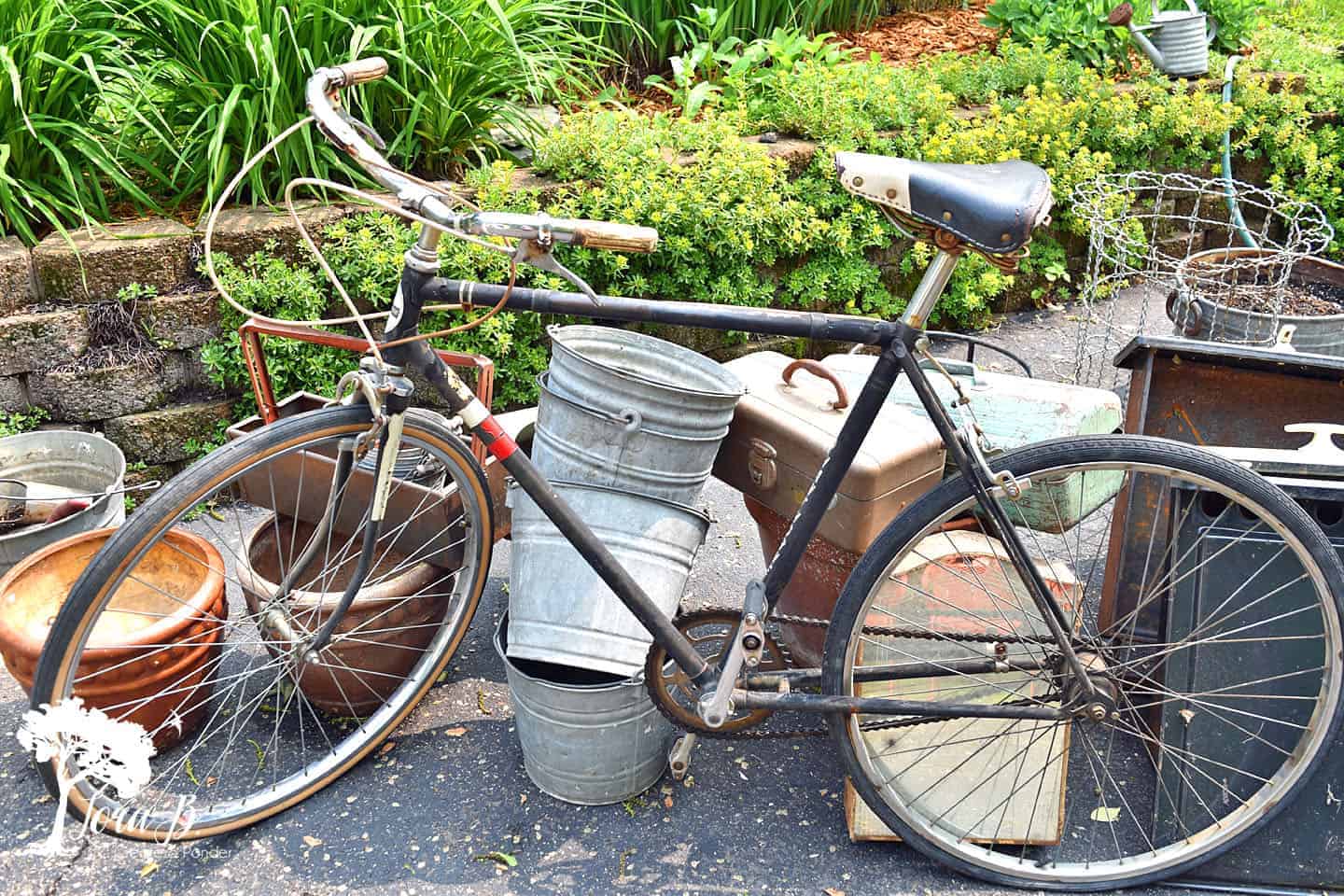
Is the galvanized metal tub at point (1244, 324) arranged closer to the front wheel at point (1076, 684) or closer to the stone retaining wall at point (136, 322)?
the front wheel at point (1076, 684)

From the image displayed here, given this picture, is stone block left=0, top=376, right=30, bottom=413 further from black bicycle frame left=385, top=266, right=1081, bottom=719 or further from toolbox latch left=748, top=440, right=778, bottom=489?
toolbox latch left=748, top=440, right=778, bottom=489

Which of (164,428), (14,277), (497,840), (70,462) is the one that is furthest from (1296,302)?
(14,277)

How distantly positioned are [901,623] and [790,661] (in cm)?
29

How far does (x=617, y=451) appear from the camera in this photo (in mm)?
2594

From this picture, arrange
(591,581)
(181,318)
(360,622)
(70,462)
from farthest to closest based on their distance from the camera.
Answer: (181,318), (70,462), (360,622), (591,581)

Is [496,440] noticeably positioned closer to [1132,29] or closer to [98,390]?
[98,390]

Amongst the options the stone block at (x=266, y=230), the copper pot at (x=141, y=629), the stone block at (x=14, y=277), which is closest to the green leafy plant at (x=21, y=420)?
the stone block at (x=14, y=277)

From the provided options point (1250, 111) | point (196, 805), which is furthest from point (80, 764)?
point (1250, 111)

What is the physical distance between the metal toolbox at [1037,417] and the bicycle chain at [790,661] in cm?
50

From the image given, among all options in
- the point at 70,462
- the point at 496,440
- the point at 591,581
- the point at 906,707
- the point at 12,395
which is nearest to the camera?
the point at 496,440

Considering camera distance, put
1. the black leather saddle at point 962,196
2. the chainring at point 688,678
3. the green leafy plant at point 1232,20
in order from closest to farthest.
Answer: the black leather saddle at point 962,196, the chainring at point 688,678, the green leafy plant at point 1232,20

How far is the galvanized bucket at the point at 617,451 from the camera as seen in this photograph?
8.45ft

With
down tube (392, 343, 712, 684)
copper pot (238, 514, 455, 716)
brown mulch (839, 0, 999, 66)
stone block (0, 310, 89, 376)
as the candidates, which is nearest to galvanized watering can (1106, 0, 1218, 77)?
brown mulch (839, 0, 999, 66)

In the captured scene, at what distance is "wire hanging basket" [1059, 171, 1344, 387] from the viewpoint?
165 inches
